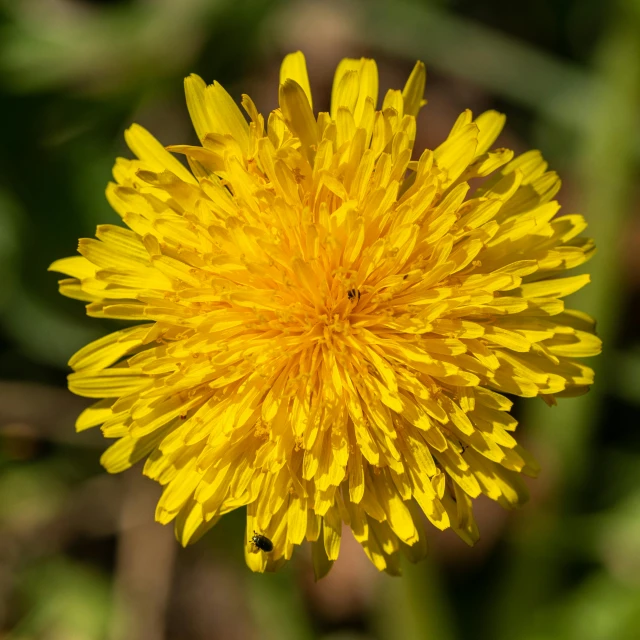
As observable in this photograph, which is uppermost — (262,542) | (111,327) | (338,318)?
(338,318)

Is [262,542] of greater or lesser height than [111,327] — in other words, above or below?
below

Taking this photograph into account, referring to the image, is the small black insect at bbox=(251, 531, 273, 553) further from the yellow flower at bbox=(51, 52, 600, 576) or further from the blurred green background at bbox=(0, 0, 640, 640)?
the blurred green background at bbox=(0, 0, 640, 640)

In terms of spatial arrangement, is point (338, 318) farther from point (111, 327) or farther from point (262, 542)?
point (111, 327)

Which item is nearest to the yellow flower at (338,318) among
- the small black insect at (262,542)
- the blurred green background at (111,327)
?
the small black insect at (262,542)

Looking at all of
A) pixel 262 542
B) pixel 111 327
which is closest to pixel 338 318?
pixel 262 542

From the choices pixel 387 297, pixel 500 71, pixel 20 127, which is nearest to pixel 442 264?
pixel 387 297

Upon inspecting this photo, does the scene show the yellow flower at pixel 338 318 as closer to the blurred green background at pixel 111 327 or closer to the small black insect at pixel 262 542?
the small black insect at pixel 262 542
